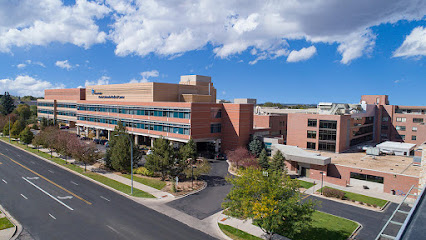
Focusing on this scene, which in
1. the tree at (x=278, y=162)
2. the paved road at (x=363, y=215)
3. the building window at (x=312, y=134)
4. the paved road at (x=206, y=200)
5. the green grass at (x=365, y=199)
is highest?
the building window at (x=312, y=134)

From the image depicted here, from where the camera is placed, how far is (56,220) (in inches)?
1035

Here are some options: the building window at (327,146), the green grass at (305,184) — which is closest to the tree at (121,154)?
the green grass at (305,184)

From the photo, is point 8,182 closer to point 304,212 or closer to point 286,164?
point 304,212

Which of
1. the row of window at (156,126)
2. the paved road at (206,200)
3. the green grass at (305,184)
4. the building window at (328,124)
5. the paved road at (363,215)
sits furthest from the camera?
the row of window at (156,126)

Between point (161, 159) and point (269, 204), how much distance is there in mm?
23664

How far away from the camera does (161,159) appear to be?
40.4 m

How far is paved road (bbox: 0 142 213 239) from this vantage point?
78.9 ft

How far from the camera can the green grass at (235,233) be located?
78.1 feet

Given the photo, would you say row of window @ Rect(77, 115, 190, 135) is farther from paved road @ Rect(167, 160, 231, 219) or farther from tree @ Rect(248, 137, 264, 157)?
paved road @ Rect(167, 160, 231, 219)

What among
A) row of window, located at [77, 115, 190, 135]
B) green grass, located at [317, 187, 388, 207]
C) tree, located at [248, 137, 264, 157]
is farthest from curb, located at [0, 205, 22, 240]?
tree, located at [248, 137, 264, 157]

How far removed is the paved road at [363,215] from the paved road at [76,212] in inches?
647

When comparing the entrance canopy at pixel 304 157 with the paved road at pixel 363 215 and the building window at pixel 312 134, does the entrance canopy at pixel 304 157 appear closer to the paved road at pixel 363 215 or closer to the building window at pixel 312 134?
the paved road at pixel 363 215

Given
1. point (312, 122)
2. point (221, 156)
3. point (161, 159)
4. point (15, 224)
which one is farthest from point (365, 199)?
point (15, 224)

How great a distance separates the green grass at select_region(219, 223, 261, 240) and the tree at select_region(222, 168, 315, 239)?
9.91 ft
